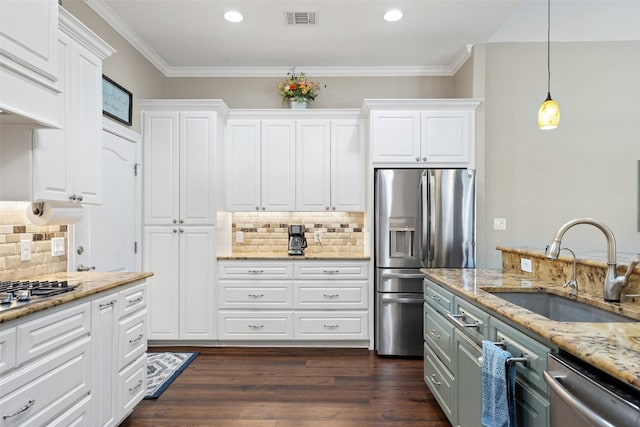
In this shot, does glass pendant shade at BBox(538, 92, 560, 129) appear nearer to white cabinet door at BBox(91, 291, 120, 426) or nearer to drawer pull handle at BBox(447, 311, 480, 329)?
drawer pull handle at BBox(447, 311, 480, 329)

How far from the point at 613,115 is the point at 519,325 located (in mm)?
3561

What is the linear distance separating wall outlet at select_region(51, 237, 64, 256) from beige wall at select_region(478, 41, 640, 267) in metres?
3.63

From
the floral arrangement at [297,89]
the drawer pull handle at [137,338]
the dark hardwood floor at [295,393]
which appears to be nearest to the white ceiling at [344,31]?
the floral arrangement at [297,89]

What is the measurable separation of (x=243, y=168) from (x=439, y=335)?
2596 millimetres

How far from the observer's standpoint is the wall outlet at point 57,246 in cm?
240

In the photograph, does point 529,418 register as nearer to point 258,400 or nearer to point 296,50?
point 258,400

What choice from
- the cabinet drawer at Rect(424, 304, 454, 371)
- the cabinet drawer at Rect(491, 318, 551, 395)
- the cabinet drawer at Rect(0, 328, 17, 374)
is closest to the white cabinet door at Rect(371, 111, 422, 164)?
the cabinet drawer at Rect(424, 304, 454, 371)

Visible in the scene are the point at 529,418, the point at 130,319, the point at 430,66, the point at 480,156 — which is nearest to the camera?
the point at 529,418

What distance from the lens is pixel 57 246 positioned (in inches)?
95.7

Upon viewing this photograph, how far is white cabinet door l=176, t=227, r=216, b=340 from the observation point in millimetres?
3643

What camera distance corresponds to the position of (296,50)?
3736 mm

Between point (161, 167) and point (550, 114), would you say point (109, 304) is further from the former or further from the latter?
point (550, 114)

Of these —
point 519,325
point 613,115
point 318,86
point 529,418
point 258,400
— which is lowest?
point 258,400

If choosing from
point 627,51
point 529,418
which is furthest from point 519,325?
point 627,51
